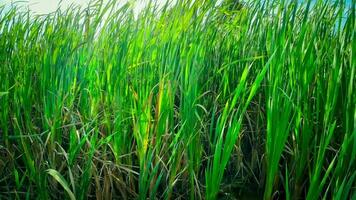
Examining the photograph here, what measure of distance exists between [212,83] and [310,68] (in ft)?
1.65

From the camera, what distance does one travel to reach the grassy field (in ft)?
3.52

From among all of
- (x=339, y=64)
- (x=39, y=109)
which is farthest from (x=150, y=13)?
(x=339, y=64)

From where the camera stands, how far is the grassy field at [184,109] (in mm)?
1074

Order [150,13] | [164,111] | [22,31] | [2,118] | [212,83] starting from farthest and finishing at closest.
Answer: [22,31], [150,13], [212,83], [2,118], [164,111]

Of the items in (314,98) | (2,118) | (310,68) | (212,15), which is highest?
(212,15)

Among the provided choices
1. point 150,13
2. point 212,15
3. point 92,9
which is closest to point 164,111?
point 212,15

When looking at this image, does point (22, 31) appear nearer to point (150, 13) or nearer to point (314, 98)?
point (150, 13)

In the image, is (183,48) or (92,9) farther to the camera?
(92,9)

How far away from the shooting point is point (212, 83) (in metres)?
1.54

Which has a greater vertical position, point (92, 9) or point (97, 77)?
point (92, 9)

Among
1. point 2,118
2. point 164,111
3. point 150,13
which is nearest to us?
point 164,111

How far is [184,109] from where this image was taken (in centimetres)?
116

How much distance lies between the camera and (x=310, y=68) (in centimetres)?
111

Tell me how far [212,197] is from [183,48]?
598mm
